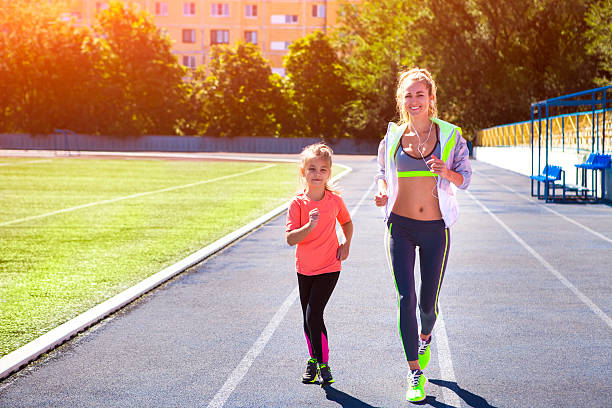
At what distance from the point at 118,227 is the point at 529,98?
41.3 meters

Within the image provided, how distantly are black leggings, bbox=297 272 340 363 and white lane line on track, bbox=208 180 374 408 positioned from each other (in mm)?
572

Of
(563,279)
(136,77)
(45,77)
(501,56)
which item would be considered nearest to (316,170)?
(563,279)

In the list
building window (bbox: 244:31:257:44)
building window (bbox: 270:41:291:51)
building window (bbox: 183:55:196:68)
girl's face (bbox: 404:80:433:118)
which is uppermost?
building window (bbox: 244:31:257:44)

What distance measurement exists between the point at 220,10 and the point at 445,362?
9378 cm

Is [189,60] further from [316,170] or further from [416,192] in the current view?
[416,192]

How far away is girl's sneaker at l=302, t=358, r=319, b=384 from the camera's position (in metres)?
Result: 5.22

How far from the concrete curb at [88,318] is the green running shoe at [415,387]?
8.56 feet

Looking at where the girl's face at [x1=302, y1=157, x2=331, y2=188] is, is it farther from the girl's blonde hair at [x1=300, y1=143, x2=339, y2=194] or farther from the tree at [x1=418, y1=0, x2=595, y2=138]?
the tree at [x1=418, y1=0, x2=595, y2=138]

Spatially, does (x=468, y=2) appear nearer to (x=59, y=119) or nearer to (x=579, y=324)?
(x=59, y=119)

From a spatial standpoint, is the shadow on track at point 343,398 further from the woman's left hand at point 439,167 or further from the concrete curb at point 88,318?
the concrete curb at point 88,318

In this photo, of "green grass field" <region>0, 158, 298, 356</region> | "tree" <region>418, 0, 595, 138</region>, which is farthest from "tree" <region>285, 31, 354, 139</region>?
"green grass field" <region>0, 158, 298, 356</region>

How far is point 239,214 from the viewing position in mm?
17062

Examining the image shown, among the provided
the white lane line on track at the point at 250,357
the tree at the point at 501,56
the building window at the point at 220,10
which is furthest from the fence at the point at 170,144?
the white lane line on track at the point at 250,357

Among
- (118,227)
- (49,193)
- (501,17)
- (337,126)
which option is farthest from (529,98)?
(118,227)
